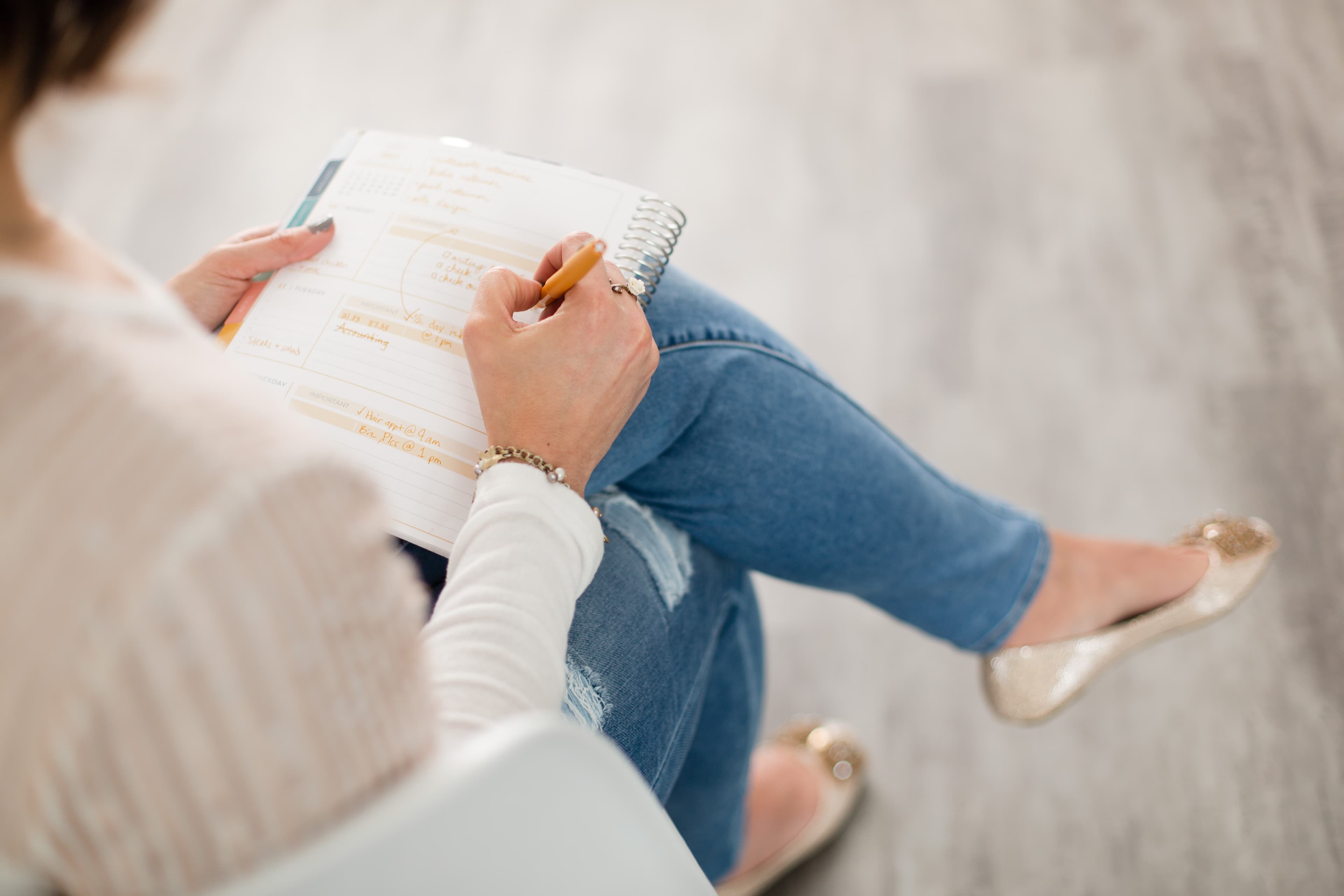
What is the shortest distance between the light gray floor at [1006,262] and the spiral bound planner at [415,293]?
0.61 metres

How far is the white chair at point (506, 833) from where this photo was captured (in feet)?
0.82

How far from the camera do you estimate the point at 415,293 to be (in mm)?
559

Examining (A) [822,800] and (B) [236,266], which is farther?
(A) [822,800]

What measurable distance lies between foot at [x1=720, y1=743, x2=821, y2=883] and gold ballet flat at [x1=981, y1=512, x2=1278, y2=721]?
0.22 metres

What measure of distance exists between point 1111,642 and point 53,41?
0.84 meters

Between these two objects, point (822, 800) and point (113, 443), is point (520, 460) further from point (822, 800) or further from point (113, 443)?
point (822, 800)

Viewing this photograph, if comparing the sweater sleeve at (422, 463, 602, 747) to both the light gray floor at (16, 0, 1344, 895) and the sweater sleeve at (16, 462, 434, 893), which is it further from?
the light gray floor at (16, 0, 1344, 895)

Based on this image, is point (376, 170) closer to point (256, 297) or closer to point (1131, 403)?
point (256, 297)

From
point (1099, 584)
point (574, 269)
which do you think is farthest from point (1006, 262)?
point (574, 269)

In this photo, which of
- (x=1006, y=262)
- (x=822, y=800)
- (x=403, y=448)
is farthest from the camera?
(x=1006, y=262)

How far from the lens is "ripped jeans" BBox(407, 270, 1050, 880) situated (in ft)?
1.76

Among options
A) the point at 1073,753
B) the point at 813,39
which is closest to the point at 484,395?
the point at 1073,753

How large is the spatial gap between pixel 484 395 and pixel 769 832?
0.62 metres

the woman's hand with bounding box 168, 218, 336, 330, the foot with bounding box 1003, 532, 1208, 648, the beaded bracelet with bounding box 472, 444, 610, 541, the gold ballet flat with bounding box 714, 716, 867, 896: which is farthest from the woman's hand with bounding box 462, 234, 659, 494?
the gold ballet flat with bounding box 714, 716, 867, 896
